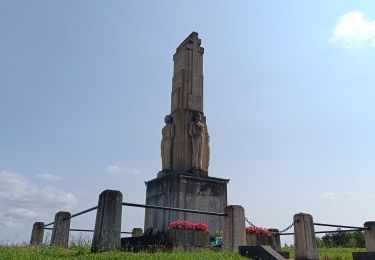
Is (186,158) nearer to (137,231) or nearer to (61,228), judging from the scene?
(137,231)

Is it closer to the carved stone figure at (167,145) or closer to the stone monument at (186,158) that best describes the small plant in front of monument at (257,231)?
the stone monument at (186,158)

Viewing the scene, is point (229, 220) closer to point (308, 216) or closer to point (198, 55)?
point (308, 216)

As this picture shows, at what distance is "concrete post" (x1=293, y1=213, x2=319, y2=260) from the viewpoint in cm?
925

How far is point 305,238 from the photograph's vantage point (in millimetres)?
9375

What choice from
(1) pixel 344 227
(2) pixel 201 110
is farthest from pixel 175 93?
(1) pixel 344 227

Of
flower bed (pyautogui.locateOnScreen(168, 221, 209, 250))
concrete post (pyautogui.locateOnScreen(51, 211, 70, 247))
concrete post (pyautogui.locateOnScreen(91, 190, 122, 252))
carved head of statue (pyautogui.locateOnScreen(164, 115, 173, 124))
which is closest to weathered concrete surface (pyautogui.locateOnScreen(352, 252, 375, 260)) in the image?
flower bed (pyautogui.locateOnScreen(168, 221, 209, 250))

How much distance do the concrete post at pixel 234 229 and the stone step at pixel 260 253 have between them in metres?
0.92

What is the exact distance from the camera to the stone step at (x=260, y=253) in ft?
24.5

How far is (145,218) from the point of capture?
1592cm

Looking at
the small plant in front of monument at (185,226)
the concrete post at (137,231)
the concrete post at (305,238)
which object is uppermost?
the concrete post at (137,231)

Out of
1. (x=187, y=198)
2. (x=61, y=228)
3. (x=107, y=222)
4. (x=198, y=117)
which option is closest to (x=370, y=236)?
(x=187, y=198)

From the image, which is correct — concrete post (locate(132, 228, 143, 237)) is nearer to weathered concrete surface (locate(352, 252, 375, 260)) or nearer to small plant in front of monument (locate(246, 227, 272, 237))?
small plant in front of monument (locate(246, 227, 272, 237))

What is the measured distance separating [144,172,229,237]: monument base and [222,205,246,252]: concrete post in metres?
4.49

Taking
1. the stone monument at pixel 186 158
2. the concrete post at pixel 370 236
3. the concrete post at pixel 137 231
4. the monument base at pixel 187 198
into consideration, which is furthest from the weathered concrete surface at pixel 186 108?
the concrete post at pixel 370 236
